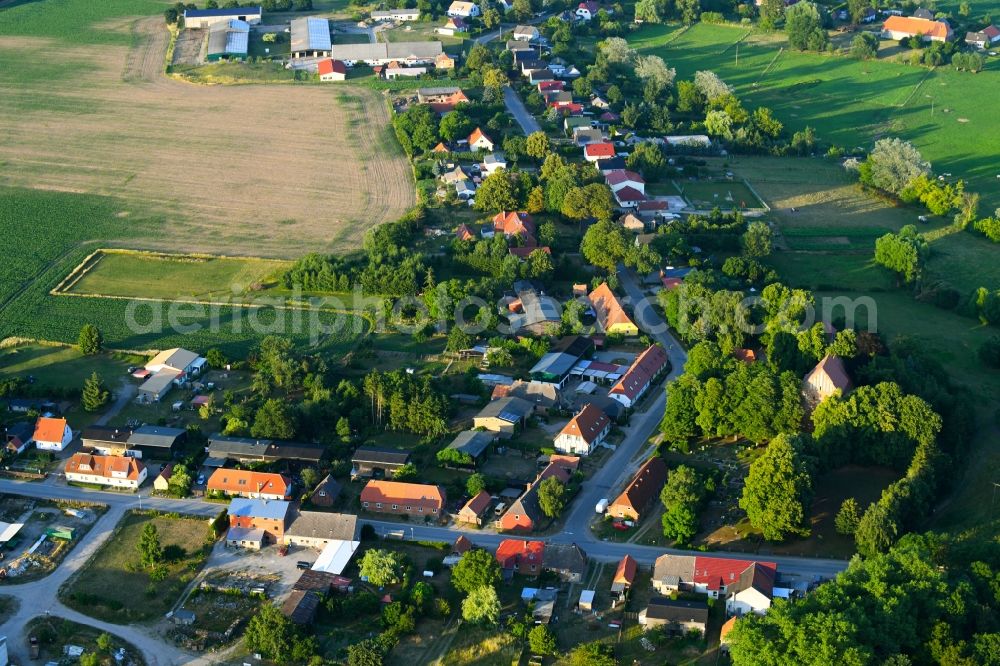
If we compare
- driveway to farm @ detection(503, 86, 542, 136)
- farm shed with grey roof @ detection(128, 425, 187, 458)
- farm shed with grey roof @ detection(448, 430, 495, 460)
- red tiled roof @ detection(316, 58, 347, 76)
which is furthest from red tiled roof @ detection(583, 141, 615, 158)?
farm shed with grey roof @ detection(128, 425, 187, 458)

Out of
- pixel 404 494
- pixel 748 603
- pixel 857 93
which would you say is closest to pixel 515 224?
pixel 404 494

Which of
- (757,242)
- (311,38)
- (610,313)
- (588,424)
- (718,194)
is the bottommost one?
(718,194)

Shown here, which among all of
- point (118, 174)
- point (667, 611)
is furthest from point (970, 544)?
point (118, 174)

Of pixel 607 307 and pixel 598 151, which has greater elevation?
pixel 598 151

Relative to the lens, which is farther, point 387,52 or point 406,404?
point 387,52

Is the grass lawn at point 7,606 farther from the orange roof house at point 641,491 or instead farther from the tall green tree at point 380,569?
the orange roof house at point 641,491

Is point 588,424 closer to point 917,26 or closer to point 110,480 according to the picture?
point 110,480
